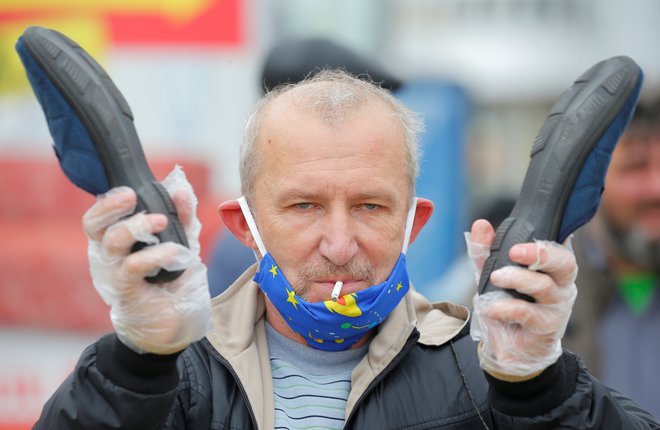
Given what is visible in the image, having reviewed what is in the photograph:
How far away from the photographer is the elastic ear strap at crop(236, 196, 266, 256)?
2170 millimetres

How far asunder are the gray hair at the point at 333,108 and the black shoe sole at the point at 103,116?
1.22 ft

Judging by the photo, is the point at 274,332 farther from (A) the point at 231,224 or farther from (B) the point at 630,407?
(B) the point at 630,407

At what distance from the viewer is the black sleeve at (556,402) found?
1.81 meters

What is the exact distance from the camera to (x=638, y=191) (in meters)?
3.82

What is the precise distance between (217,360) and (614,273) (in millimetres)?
2270

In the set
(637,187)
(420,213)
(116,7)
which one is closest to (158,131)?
(116,7)

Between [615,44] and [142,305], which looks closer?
[142,305]

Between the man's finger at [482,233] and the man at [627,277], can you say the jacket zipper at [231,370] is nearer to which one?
the man's finger at [482,233]

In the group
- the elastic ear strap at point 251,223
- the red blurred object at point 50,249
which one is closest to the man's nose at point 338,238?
the elastic ear strap at point 251,223

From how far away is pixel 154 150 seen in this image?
7.41 metres

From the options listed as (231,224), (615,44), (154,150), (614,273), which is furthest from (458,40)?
(231,224)

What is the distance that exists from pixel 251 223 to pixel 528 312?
0.73 meters

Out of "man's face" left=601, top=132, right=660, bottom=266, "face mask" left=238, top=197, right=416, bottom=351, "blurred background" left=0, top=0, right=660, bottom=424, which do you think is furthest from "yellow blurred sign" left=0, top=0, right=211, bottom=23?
"face mask" left=238, top=197, right=416, bottom=351

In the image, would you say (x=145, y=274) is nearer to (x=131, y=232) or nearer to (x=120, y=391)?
(x=131, y=232)
